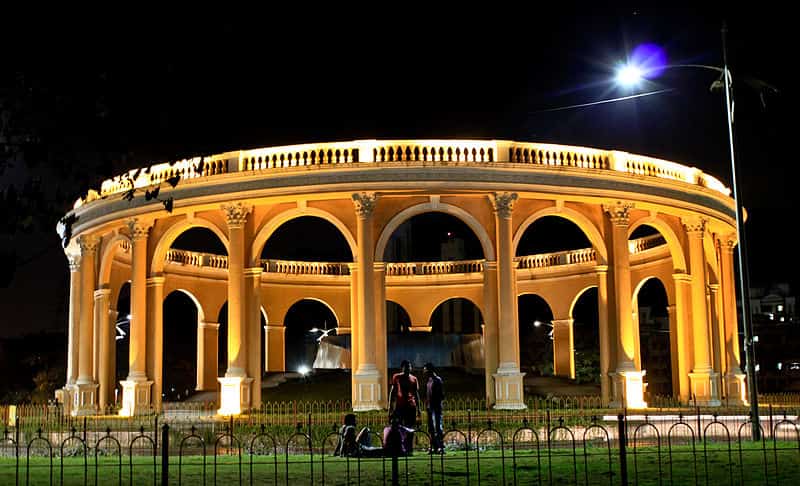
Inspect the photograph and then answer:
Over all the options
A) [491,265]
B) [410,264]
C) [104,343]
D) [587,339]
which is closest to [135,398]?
[104,343]

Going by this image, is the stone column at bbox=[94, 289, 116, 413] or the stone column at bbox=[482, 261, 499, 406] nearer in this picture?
the stone column at bbox=[482, 261, 499, 406]

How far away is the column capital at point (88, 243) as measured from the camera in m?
36.8

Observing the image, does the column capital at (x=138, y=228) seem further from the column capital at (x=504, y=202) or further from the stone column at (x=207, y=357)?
the column capital at (x=504, y=202)

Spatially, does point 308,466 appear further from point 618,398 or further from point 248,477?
point 618,398

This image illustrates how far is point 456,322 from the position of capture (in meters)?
57.8

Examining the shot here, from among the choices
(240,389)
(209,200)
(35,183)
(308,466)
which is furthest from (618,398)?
(35,183)

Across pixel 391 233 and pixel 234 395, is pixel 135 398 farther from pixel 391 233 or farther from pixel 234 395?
pixel 391 233

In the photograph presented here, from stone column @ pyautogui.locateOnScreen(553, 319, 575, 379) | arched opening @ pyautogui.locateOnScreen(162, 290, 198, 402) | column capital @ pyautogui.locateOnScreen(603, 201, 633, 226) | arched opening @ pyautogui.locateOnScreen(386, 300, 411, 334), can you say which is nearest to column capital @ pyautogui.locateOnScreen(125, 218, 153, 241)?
column capital @ pyautogui.locateOnScreen(603, 201, 633, 226)

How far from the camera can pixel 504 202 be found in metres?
31.3

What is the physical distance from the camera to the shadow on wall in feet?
135

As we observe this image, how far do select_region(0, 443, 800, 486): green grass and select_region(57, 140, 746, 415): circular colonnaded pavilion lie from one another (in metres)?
11.8

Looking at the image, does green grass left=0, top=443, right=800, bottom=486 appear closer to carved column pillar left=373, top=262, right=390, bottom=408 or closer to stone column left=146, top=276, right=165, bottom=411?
carved column pillar left=373, top=262, right=390, bottom=408

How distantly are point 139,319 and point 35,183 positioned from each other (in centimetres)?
2219

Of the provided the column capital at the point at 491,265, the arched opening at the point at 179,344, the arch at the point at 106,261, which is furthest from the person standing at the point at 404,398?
the arched opening at the point at 179,344
